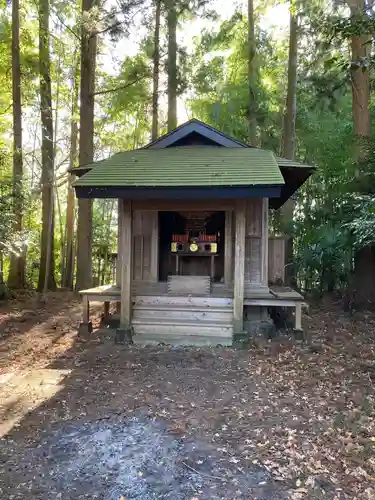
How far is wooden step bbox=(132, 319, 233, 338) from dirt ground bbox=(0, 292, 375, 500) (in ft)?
1.36

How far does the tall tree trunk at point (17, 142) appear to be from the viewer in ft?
34.6

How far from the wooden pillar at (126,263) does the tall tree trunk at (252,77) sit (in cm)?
829

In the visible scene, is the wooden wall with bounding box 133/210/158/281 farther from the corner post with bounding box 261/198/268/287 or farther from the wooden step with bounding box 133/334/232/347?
the corner post with bounding box 261/198/268/287

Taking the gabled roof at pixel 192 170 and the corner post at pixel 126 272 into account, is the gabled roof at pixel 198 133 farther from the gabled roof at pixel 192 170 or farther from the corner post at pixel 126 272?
the corner post at pixel 126 272

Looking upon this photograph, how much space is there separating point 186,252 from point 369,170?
439cm

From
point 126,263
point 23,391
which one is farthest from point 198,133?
point 23,391

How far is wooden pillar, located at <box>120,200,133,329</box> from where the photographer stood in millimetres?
7379

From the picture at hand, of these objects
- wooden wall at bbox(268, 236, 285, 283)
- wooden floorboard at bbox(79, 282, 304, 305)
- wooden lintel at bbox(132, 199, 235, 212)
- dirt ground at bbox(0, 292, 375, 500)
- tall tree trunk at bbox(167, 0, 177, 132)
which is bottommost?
Result: dirt ground at bbox(0, 292, 375, 500)

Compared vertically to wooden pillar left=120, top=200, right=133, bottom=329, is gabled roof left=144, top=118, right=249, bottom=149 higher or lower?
higher

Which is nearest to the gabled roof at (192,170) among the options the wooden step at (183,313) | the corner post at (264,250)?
the corner post at (264,250)

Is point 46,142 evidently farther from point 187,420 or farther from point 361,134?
point 187,420

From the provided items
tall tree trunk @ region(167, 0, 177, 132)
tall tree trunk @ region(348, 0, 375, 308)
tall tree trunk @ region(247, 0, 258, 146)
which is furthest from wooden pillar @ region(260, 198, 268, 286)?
tall tree trunk @ region(167, 0, 177, 132)

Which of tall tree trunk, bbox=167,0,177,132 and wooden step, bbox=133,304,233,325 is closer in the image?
wooden step, bbox=133,304,233,325

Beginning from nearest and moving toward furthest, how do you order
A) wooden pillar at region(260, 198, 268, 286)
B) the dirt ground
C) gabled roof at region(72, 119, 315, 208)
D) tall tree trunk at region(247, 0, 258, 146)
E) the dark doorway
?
the dirt ground < gabled roof at region(72, 119, 315, 208) < wooden pillar at region(260, 198, 268, 286) < the dark doorway < tall tree trunk at region(247, 0, 258, 146)
